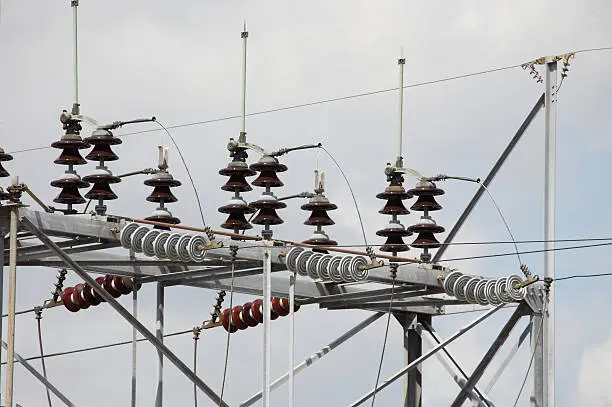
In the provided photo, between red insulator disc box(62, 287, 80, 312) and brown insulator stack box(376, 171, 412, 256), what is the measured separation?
557cm

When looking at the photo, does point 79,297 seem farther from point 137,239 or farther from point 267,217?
point 137,239

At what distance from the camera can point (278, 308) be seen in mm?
32781

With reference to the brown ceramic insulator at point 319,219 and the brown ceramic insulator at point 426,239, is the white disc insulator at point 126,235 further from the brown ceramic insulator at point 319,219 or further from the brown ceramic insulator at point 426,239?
the brown ceramic insulator at point 426,239

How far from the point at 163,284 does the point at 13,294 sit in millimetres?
7990

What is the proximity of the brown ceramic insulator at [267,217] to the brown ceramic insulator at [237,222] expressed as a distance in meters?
0.47

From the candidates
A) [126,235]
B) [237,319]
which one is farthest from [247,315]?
[126,235]

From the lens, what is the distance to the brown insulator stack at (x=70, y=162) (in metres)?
28.5

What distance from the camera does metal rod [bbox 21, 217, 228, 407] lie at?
26.0 metres

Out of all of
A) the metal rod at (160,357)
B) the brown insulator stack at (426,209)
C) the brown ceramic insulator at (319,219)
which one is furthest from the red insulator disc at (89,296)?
the brown insulator stack at (426,209)

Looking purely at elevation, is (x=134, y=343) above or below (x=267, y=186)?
below

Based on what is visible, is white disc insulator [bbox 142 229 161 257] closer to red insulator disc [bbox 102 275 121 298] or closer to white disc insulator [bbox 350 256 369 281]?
white disc insulator [bbox 350 256 369 281]

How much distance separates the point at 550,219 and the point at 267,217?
399 centimetres

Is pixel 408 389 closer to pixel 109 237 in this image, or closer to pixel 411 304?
pixel 411 304

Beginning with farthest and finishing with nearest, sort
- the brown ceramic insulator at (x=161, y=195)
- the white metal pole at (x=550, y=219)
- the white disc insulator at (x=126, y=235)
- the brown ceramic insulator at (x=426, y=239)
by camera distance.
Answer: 1. the brown ceramic insulator at (x=426, y=239)
2. the brown ceramic insulator at (x=161, y=195)
3. the white metal pole at (x=550, y=219)
4. the white disc insulator at (x=126, y=235)
